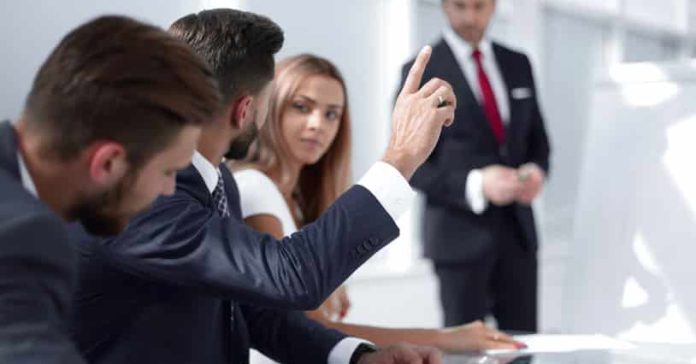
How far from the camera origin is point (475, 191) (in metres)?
2.79

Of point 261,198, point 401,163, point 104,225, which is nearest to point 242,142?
point 401,163

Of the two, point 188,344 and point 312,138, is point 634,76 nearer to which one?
Result: point 312,138

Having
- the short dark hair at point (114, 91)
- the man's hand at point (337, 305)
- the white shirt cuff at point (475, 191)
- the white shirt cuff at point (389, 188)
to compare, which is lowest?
the man's hand at point (337, 305)

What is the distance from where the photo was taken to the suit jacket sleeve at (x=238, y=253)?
1185mm

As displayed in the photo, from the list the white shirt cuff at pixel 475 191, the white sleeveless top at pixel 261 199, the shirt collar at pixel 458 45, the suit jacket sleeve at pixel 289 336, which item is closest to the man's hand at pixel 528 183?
the white shirt cuff at pixel 475 191

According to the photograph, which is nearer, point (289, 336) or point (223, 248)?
point (223, 248)

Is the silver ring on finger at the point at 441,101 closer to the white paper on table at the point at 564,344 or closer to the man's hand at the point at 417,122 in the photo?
the man's hand at the point at 417,122

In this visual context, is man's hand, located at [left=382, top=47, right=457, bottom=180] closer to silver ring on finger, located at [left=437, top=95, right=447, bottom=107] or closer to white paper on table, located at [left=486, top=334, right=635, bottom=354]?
silver ring on finger, located at [left=437, top=95, right=447, bottom=107]

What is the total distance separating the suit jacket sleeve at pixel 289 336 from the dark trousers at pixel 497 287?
1.35m

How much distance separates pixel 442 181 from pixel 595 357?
1.44 meters

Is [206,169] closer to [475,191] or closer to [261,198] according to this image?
[261,198]

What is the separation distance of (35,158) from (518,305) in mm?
2217

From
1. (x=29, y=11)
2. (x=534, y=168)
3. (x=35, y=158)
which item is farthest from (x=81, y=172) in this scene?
(x=534, y=168)

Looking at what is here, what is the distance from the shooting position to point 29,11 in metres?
2.40
